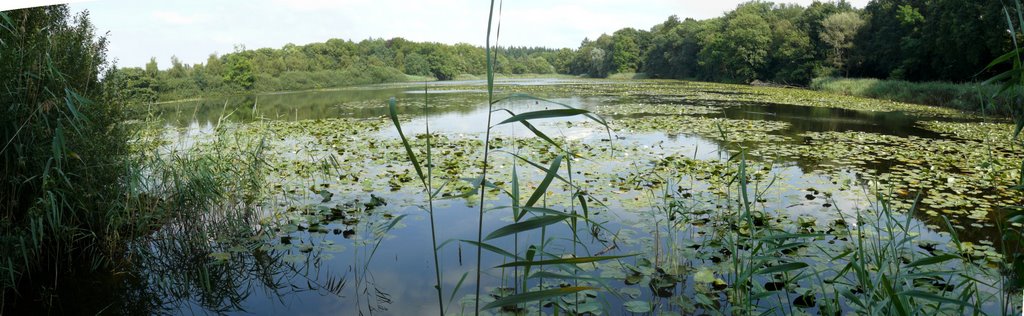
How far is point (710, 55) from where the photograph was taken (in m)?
34.8

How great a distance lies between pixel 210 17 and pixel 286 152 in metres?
2.38

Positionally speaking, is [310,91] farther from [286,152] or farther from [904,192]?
[904,192]

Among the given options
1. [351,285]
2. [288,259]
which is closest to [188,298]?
[288,259]

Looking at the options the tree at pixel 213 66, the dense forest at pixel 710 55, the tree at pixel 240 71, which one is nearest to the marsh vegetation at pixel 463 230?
the dense forest at pixel 710 55

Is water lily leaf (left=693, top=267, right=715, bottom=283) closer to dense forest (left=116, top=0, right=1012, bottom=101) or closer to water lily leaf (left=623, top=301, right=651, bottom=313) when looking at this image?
water lily leaf (left=623, top=301, right=651, bottom=313)

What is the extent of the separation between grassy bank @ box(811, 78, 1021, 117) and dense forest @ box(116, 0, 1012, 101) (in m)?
0.16

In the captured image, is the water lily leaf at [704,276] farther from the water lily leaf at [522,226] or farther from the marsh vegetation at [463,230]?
the water lily leaf at [522,226]

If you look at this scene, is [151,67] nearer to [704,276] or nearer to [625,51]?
[704,276]

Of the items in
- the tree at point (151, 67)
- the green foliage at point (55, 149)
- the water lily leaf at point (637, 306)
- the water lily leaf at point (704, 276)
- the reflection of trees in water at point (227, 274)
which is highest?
the tree at point (151, 67)

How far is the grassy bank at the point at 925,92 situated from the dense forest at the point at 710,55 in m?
0.16

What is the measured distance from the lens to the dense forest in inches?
112

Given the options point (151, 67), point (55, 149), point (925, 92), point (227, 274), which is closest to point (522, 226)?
point (55, 149)

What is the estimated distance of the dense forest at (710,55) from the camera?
2.85 m

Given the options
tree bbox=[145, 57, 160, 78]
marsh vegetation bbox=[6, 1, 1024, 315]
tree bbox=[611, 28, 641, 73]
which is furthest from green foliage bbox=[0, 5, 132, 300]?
tree bbox=[611, 28, 641, 73]
